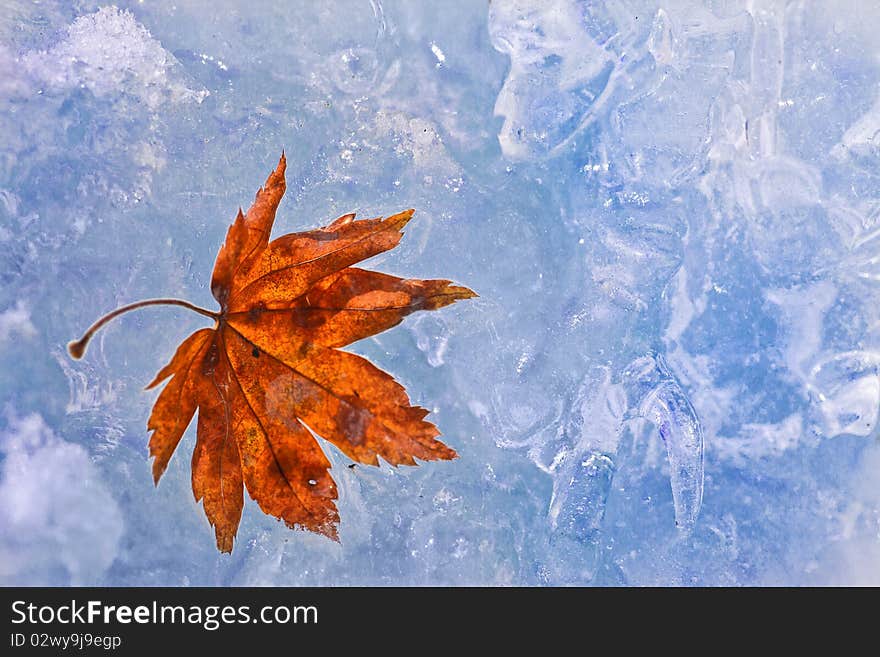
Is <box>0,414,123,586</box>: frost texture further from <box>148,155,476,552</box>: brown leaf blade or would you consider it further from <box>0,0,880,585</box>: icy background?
<box>148,155,476,552</box>: brown leaf blade

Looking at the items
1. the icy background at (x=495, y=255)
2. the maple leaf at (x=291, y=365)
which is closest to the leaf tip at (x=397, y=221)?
the maple leaf at (x=291, y=365)

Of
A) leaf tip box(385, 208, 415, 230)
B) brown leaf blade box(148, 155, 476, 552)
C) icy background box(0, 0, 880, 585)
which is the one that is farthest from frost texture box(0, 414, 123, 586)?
leaf tip box(385, 208, 415, 230)

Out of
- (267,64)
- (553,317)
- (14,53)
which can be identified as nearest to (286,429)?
(553,317)

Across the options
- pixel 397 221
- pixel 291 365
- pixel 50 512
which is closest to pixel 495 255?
pixel 397 221

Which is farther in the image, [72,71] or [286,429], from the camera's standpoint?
[72,71]

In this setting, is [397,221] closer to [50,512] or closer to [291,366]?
[291,366]
